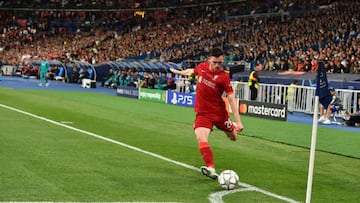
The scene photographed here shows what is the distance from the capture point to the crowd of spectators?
37656 millimetres

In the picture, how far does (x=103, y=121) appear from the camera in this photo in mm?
18844

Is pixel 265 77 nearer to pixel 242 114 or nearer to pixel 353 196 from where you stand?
pixel 242 114

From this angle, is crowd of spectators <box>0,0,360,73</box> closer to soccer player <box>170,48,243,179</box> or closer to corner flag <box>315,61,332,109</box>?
soccer player <box>170,48,243,179</box>

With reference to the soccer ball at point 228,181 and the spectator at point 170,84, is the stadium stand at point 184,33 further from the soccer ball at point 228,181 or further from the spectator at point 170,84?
the soccer ball at point 228,181

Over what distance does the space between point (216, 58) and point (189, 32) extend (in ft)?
159

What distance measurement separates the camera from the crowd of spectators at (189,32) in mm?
37656

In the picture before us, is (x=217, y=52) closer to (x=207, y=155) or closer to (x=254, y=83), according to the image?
(x=207, y=155)

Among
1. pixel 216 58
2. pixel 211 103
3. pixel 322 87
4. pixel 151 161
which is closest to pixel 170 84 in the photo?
pixel 151 161

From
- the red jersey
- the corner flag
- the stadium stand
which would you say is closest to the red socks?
the red jersey

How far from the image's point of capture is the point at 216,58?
9.23m

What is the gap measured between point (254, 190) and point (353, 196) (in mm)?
1436

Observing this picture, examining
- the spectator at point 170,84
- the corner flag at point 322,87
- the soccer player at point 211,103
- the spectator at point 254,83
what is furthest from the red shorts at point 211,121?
the spectator at point 170,84

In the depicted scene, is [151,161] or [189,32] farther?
[189,32]

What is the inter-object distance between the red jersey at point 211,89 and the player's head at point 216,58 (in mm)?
126
